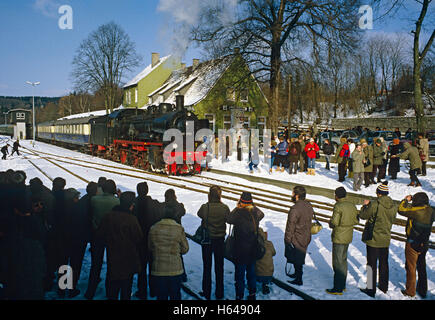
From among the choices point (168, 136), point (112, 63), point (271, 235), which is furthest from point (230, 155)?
point (112, 63)

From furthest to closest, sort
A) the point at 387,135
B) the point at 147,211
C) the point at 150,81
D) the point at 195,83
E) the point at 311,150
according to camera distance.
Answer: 1. the point at 150,81
2. the point at 195,83
3. the point at 387,135
4. the point at 311,150
5. the point at 147,211

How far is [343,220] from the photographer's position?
555cm

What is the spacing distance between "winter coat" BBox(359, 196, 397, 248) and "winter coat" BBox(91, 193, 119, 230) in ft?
13.3

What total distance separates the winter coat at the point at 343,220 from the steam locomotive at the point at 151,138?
1168 cm

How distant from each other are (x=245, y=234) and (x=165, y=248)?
3.87 feet

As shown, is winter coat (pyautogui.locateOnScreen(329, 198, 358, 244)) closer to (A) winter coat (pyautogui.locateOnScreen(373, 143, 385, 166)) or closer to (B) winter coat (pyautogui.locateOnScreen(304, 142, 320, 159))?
(A) winter coat (pyautogui.locateOnScreen(373, 143, 385, 166))

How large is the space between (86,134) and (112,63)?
644 inches

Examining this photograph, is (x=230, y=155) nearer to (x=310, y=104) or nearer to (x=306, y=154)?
(x=306, y=154)

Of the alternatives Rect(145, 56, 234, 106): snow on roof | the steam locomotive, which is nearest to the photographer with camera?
the steam locomotive

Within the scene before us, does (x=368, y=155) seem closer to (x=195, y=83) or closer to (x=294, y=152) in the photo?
(x=294, y=152)

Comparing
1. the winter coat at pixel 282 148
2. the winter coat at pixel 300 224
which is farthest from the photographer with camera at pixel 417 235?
the winter coat at pixel 282 148

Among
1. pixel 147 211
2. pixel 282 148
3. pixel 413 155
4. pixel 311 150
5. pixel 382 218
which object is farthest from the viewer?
pixel 282 148

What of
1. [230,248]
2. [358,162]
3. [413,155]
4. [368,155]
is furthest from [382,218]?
[413,155]

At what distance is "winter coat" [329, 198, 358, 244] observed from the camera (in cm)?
555
